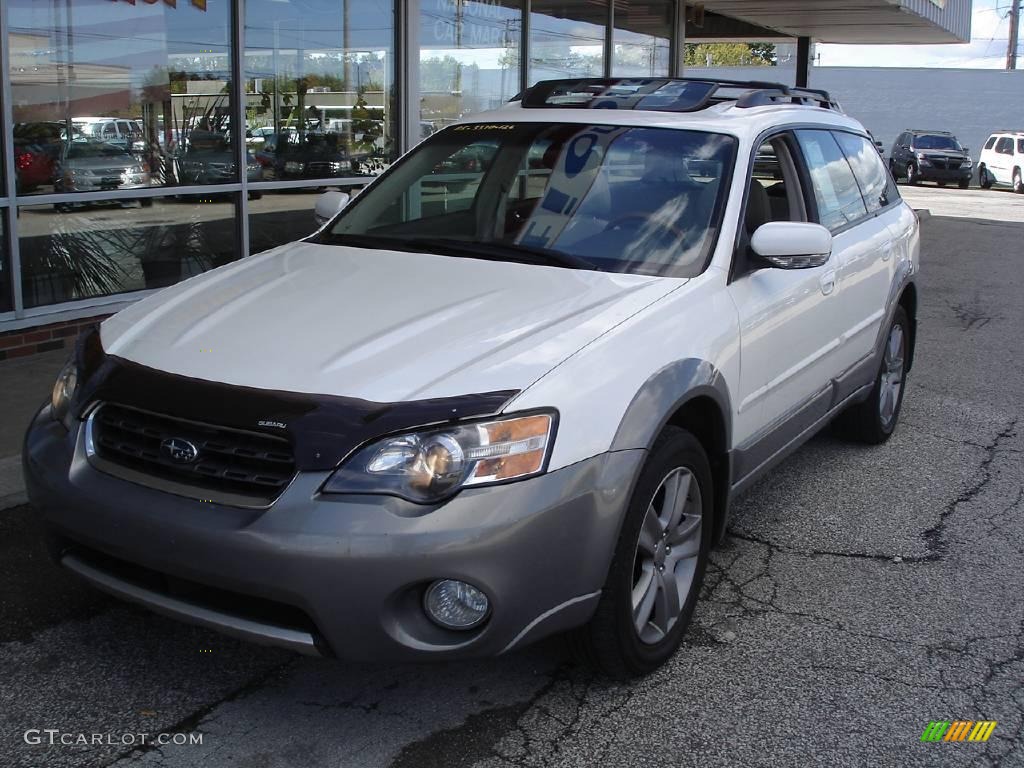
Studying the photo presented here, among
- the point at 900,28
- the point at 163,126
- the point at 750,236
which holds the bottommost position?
the point at 750,236

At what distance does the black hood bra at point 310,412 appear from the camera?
2846 mm

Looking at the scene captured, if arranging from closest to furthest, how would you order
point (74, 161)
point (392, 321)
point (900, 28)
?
1. point (392, 321)
2. point (74, 161)
3. point (900, 28)

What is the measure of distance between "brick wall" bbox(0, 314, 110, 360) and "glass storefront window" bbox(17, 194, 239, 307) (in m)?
0.24

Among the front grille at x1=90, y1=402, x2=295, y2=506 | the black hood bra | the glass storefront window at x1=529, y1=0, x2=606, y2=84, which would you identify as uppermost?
the glass storefront window at x1=529, y1=0, x2=606, y2=84

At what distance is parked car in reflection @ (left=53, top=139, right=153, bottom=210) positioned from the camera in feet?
24.4

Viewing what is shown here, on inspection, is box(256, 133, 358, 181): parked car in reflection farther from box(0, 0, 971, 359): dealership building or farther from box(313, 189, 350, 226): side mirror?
box(313, 189, 350, 226): side mirror

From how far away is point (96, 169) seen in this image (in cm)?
769

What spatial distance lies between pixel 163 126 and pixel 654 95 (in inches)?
186

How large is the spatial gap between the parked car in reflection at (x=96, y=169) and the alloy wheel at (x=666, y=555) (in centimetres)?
546

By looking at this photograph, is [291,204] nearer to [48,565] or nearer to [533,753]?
[48,565]

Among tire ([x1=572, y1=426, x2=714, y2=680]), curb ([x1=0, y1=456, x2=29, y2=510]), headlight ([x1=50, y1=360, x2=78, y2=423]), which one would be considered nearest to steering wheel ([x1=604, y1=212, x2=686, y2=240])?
tire ([x1=572, y1=426, x2=714, y2=680])

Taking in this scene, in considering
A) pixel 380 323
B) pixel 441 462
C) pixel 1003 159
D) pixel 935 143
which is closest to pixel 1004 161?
pixel 1003 159

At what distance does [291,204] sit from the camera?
30.3 feet

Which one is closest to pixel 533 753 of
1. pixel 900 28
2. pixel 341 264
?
pixel 341 264
